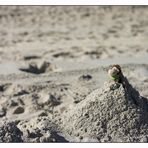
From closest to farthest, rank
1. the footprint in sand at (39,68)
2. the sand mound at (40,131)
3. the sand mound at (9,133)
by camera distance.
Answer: the sand mound at (9,133) → the sand mound at (40,131) → the footprint in sand at (39,68)

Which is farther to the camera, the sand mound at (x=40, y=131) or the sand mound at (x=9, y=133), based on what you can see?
the sand mound at (x=40, y=131)

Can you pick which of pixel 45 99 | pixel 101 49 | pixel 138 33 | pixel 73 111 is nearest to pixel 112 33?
pixel 138 33

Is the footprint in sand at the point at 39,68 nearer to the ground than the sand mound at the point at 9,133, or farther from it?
farther from it

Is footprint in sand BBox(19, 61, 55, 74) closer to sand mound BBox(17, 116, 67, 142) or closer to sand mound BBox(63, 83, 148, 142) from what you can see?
sand mound BBox(17, 116, 67, 142)

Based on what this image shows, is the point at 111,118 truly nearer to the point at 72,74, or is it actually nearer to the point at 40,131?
the point at 40,131

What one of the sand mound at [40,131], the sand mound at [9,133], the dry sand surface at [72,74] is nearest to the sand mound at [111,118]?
the dry sand surface at [72,74]

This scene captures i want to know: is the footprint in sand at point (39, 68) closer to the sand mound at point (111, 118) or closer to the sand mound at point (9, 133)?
the sand mound at point (111, 118)

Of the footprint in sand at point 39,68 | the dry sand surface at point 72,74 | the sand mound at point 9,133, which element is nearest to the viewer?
the sand mound at point 9,133

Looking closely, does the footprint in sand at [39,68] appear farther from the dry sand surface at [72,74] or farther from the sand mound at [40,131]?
the sand mound at [40,131]

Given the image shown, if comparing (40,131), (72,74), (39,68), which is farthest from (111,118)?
(39,68)
